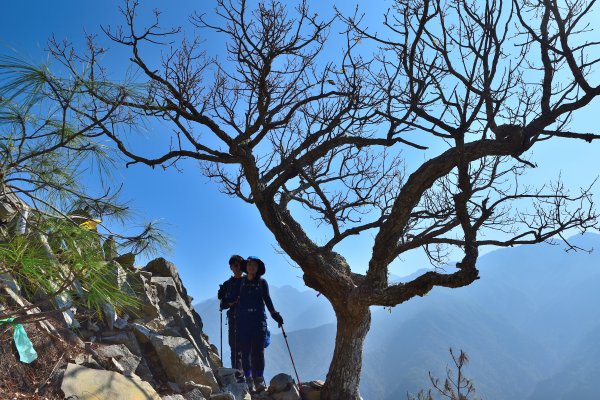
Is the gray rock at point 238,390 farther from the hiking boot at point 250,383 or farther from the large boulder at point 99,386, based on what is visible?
the large boulder at point 99,386

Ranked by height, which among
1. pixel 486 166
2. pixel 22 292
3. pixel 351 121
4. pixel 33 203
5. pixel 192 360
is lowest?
pixel 192 360

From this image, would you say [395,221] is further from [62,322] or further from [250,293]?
[62,322]

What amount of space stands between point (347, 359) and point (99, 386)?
169 inches

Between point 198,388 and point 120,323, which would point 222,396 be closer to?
point 198,388

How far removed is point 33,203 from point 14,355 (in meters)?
2.21

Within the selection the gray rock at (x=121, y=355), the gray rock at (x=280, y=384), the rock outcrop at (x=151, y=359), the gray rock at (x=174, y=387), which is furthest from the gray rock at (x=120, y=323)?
the gray rock at (x=280, y=384)

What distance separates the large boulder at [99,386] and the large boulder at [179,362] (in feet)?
4.64

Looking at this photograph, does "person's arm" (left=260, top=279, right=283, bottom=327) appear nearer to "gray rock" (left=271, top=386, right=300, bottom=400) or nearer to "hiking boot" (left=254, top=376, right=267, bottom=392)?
"hiking boot" (left=254, top=376, right=267, bottom=392)

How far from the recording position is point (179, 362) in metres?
6.99

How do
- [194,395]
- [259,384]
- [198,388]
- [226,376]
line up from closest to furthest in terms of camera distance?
[194,395], [198,388], [226,376], [259,384]

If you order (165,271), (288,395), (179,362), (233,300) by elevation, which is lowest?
(288,395)

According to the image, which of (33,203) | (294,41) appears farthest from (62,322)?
(294,41)

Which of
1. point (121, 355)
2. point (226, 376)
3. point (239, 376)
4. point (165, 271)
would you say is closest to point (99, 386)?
point (121, 355)

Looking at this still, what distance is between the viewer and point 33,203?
3695mm
